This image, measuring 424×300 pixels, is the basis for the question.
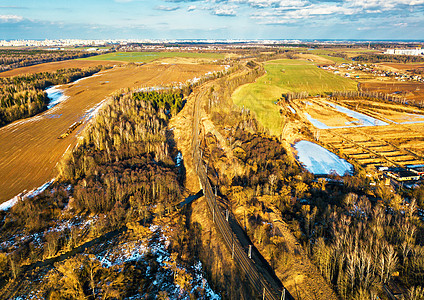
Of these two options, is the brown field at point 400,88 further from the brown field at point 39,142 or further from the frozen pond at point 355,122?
the brown field at point 39,142

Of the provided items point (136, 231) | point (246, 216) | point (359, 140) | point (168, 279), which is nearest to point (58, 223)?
point (136, 231)

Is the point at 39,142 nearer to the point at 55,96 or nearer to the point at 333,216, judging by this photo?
the point at 55,96

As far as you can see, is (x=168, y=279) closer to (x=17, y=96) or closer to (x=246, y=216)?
(x=246, y=216)

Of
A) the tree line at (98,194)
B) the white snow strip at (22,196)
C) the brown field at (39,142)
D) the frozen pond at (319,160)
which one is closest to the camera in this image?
the tree line at (98,194)

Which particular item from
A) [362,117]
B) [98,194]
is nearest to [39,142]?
[98,194]

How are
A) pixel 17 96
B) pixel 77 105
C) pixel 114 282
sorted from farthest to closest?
pixel 77 105 < pixel 17 96 < pixel 114 282

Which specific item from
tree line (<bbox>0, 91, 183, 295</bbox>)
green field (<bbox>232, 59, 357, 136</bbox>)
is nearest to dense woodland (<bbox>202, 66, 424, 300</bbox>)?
tree line (<bbox>0, 91, 183, 295</bbox>)

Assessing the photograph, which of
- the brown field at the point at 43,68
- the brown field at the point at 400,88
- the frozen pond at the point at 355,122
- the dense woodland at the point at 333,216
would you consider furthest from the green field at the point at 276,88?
the brown field at the point at 43,68
